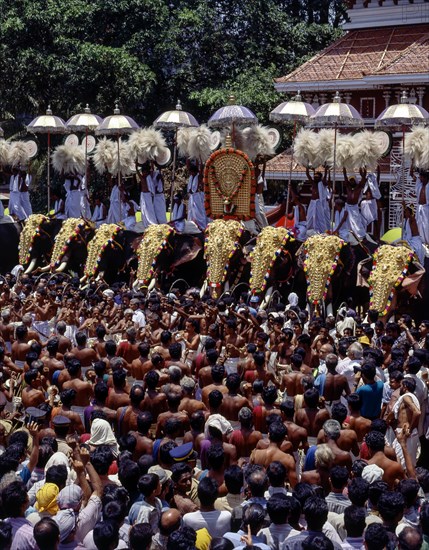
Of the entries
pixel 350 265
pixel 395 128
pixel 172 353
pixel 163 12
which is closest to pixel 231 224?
pixel 350 265

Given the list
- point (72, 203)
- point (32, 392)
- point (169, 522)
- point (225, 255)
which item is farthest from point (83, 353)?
point (72, 203)

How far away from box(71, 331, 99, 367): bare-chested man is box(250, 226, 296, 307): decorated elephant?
5108 millimetres

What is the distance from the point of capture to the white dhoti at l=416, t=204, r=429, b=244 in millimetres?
15578

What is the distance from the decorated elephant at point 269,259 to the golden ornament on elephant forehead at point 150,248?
1.91m

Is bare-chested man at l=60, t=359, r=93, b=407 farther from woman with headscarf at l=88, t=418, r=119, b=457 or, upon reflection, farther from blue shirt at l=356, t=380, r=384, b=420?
blue shirt at l=356, t=380, r=384, b=420

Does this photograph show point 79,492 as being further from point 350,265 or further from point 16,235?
point 16,235

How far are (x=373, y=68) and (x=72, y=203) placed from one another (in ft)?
27.4

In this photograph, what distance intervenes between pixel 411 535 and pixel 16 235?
15.5m

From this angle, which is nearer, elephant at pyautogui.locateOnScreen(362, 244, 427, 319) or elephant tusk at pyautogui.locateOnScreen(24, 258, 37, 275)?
elephant at pyautogui.locateOnScreen(362, 244, 427, 319)

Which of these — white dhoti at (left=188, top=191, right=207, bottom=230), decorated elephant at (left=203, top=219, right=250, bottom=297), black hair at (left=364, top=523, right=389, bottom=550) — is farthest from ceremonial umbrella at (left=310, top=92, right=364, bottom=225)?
black hair at (left=364, top=523, right=389, bottom=550)

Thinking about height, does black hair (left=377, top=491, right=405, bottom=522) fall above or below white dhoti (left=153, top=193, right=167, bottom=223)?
below

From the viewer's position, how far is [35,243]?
19281 mm

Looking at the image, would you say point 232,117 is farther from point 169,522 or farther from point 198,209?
point 169,522

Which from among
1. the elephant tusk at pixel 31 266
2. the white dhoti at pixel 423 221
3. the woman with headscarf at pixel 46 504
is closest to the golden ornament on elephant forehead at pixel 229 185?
the white dhoti at pixel 423 221
